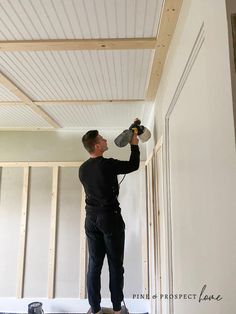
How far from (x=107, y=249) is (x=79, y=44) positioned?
1.65 meters

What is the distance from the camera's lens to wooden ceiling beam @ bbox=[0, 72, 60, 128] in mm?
2432

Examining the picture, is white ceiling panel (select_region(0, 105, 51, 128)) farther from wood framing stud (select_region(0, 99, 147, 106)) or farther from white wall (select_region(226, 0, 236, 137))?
white wall (select_region(226, 0, 236, 137))

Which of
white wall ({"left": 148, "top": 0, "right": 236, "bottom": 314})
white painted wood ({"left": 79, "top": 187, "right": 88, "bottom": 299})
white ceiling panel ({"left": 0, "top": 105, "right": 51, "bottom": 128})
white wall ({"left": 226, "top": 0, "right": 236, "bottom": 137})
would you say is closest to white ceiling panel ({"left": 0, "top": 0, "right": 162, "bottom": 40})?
white wall ({"left": 148, "top": 0, "right": 236, "bottom": 314})

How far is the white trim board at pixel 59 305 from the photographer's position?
3791 millimetres

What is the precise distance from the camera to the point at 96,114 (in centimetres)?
348

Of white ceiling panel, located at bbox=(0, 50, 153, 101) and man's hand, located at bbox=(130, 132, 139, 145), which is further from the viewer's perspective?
man's hand, located at bbox=(130, 132, 139, 145)

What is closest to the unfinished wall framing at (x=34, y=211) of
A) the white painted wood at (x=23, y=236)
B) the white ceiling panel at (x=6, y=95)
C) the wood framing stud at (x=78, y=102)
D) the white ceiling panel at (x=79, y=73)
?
the white painted wood at (x=23, y=236)

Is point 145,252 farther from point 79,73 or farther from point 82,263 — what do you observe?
point 79,73

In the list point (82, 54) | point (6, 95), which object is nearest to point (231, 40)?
point (82, 54)

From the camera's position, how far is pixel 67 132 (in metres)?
4.22

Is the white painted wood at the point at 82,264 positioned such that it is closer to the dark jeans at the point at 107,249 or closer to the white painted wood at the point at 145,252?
the white painted wood at the point at 145,252

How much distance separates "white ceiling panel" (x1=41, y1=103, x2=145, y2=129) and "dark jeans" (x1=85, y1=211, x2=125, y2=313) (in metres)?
1.32

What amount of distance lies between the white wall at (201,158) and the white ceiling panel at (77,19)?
22 centimetres

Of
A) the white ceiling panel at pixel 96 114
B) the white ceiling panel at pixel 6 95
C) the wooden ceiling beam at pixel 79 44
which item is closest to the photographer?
the wooden ceiling beam at pixel 79 44
